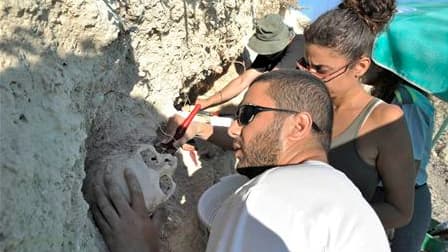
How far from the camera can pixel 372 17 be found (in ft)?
7.96

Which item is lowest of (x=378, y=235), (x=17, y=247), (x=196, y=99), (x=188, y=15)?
(x=196, y=99)

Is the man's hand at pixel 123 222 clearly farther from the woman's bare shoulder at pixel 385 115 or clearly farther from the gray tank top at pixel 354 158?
the woman's bare shoulder at pixel 385 115

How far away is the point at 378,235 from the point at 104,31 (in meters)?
1.28

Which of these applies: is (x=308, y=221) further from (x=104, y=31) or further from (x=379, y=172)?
(x=104, y=31)

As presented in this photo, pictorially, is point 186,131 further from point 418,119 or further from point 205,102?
point 418,119

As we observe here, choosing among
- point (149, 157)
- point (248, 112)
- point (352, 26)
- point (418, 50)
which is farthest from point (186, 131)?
point (418, 50)

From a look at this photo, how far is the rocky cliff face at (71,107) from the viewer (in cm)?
161

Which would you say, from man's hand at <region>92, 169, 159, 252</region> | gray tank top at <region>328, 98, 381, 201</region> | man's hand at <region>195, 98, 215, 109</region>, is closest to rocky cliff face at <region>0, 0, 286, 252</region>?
man's hand at <region>92, 169, 159, 252</region>

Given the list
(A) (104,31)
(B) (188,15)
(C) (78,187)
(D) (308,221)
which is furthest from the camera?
(B) (188,15)

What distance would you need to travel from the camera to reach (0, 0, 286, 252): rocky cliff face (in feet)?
5.27

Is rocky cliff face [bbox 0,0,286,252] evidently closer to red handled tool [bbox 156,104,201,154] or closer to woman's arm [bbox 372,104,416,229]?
red handled tool [bbox 156,104,201,154]

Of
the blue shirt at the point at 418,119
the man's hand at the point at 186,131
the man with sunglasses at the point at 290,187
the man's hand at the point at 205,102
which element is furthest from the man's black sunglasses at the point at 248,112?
the man's hand at the point at 205,102

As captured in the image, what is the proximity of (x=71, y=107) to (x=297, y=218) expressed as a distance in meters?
0.97

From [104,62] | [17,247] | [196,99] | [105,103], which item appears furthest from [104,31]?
[196,99]
